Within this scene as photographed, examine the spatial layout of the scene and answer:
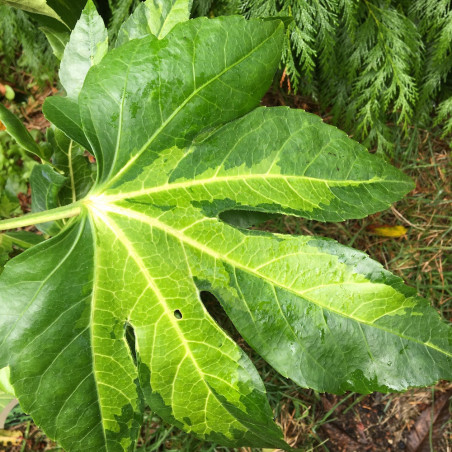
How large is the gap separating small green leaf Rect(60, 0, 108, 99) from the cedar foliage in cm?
67

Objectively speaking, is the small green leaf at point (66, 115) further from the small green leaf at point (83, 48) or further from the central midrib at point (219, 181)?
the central midrib at point (219, 181)

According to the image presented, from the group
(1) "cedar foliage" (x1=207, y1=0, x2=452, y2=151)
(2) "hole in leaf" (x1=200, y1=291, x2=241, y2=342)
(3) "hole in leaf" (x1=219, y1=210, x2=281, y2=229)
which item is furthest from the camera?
(2) "hole in leaf" (x1=200, y1=291, x2=241, y2=342)

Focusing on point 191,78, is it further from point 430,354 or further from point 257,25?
point 430,354

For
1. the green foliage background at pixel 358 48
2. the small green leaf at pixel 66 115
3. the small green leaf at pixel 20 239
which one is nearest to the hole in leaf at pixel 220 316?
the small green leaf at pixel 20 239

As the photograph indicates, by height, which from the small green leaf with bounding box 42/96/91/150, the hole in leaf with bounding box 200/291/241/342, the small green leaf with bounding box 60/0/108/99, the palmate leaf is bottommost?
the hole in leaf with bounding box 200/291/241/342

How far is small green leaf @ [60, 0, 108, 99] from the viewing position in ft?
3.52

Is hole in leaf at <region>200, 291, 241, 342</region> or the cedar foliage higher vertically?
the cedar foliage

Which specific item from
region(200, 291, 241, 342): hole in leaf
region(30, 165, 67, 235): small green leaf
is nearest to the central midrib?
region(30, 165, 67, 235): small green leaf

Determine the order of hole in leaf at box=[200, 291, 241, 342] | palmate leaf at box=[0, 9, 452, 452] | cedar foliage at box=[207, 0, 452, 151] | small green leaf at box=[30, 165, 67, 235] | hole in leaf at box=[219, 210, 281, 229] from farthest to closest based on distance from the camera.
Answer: hole in leaf at box=[200, 291, 241, 342], cedar foliage at box=[207, 0, 452, 151], small green leaf at box=[30, 165, 67, 235], hole in leaf at box=[219, 210, 281, 229], palmate leaf at box=[0, 9, 452, 452]

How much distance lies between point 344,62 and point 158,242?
1236 millimetres

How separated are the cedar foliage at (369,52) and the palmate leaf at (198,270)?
712mm

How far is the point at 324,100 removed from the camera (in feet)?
6.72

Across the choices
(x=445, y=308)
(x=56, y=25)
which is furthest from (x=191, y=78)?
(x=445, y=308)

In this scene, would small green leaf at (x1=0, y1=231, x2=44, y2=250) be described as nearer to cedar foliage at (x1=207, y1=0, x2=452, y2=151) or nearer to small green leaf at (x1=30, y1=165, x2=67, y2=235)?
Result: small green leaf at (x1=30, y1=165, x2=67, y2=235)
